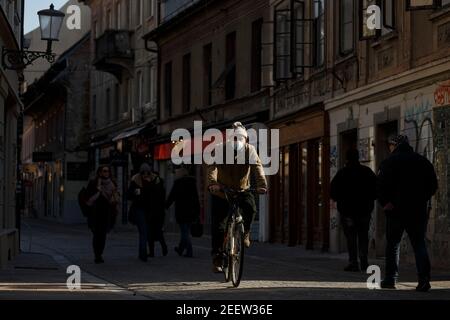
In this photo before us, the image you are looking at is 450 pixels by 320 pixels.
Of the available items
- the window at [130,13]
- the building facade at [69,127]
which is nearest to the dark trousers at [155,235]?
the window at [130,13]

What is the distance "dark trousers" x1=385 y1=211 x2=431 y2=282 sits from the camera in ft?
46.3

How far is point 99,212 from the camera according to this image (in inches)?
822

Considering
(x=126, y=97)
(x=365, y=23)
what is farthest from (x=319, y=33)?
Answer: (x=126, y=97)

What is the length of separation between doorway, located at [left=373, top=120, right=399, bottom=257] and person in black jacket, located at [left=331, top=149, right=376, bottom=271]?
415 centimetres

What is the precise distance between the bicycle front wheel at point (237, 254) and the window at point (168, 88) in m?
29.2

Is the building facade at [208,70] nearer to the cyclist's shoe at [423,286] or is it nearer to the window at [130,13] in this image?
the window at [130,13]

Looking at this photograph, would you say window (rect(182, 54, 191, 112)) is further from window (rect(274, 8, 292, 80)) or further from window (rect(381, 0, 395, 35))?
window (rect(381, 0, 395, 35))

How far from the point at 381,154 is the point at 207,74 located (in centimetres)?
1642

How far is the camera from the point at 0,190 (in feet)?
66.7

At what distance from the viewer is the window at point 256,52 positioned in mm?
33250

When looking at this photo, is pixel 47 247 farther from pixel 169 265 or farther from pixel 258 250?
pixel 169 265

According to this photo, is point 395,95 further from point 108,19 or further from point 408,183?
point 108,19

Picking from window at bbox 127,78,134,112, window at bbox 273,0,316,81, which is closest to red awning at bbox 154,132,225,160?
window at bbox 127,78,134,112
